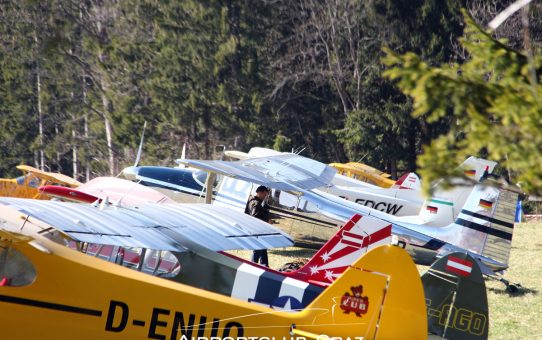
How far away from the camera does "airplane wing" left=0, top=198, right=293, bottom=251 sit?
249 inches

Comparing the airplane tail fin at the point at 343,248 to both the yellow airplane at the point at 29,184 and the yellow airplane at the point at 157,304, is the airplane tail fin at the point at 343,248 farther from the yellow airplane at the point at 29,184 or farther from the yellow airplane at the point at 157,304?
the yellow airplane at the point at 29,184

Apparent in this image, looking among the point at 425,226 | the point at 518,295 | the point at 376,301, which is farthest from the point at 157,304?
the point at 425,226

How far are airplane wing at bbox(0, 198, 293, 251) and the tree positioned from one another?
9.52 feet

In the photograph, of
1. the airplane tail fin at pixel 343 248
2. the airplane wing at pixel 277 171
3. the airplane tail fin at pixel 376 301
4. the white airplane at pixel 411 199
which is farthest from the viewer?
the white airplane at pixel 411 199

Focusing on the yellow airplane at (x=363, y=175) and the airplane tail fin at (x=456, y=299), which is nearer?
the airplane tail fin at (x=456, y=299)

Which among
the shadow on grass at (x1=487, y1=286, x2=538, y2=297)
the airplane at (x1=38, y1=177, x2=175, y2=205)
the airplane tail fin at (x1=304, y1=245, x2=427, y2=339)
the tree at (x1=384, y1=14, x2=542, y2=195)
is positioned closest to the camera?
the tree at (x1=384, y1=14, x2=542, y2=195)

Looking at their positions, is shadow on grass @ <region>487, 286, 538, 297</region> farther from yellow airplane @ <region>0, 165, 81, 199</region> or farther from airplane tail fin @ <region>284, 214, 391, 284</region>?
yellow airplane @ <region>0, 165, 81, 199</region>

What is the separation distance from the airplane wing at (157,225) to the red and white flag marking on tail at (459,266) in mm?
1878

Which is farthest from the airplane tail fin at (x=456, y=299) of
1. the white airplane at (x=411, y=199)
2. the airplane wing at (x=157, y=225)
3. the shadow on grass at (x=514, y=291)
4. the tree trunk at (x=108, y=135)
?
the tree trunk at (x=108, y=135)

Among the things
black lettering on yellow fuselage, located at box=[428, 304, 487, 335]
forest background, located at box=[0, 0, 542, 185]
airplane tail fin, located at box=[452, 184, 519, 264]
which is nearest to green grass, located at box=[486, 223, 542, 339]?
airplane tail fin, located at box=[452, 184, 519, 264]

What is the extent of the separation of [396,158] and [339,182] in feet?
39.6

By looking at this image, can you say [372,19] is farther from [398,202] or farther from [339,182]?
[398,202]

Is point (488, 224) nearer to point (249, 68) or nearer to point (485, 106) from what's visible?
point (485, 106)

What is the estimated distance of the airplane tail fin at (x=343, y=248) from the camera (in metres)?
7.79
